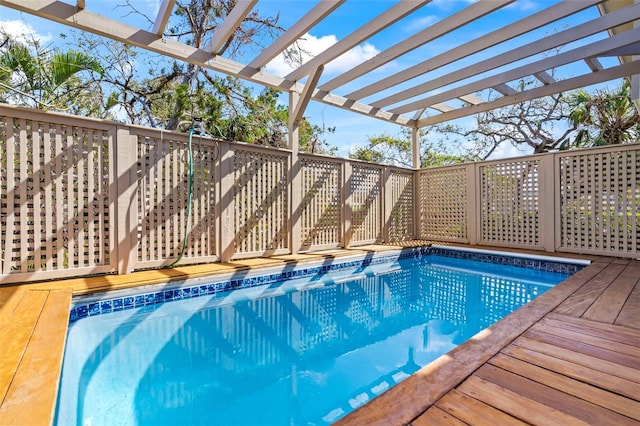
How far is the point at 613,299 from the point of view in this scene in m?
2.58

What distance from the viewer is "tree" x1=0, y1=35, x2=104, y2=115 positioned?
4781 mm

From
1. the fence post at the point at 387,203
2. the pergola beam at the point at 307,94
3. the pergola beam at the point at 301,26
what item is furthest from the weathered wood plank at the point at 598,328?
the fence post at the point at 387,203

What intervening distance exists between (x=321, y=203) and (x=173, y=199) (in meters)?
2.46

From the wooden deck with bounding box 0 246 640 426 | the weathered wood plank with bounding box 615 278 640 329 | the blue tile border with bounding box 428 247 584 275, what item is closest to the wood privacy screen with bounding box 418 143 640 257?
the blue tile border with bounding box 428 247 584 275

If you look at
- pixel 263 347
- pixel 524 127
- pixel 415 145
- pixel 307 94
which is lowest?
pixel 263 347

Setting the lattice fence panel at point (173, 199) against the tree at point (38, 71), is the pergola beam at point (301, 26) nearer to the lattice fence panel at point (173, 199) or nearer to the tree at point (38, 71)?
the lattice fence panel at point (173, 199)

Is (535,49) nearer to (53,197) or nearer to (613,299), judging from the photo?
(613,299)

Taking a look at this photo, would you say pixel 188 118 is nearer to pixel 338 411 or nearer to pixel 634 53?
pixel 338 411

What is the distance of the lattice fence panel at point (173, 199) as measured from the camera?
12.4 feet

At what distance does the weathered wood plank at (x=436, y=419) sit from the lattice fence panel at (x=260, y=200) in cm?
375

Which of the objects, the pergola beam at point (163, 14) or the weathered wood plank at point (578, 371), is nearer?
the weathered wood plank at point (578, 371)

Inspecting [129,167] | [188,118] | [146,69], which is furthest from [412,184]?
[146,69]

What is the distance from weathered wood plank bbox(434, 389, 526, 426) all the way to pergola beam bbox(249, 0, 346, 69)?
3.30 meters

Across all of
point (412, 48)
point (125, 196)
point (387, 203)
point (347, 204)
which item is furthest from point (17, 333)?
point (387, 203)
